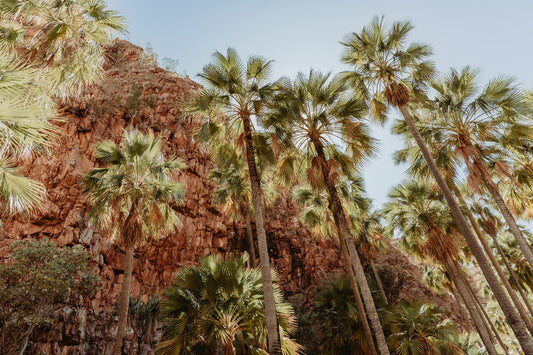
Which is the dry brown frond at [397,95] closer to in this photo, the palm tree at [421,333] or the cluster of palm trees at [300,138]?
the cluster of palm trees at [300,138]

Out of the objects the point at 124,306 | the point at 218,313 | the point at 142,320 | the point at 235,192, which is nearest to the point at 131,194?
the point at 124,306

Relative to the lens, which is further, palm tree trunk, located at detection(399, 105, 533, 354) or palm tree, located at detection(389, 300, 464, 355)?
palm tree, located at detection(389, 300, 464, 355)

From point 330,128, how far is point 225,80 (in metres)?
3.73

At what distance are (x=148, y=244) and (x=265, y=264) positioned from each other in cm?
1452

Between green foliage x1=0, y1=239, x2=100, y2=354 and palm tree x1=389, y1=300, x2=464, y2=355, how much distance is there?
13433 mm

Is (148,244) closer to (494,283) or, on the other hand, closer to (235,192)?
(235,192)

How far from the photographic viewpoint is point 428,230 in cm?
1362

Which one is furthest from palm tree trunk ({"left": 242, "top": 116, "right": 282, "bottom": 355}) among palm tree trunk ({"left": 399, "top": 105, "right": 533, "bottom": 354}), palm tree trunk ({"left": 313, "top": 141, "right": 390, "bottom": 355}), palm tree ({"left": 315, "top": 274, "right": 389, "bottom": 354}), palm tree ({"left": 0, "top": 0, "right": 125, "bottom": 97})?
palm tree ({"left": 315, "top": 274, "right": 389, "bottom": 354})

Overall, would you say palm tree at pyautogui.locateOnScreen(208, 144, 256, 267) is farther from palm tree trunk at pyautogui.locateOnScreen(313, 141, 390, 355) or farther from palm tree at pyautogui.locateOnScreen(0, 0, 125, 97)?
palm tree at pyautogui.locateOnScreen(0, 0, 125, 97)

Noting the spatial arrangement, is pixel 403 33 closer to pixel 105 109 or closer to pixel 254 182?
pixel 254 182

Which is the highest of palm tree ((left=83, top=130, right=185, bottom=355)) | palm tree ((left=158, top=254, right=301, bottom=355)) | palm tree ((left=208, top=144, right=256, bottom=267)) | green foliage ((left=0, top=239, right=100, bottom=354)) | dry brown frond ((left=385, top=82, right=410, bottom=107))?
palm tree ((left=208, top=144, right=256, bottom=267))

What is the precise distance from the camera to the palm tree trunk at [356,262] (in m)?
7.45

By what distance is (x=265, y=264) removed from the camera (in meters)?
7.73

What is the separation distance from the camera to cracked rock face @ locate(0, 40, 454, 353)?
1653cm
